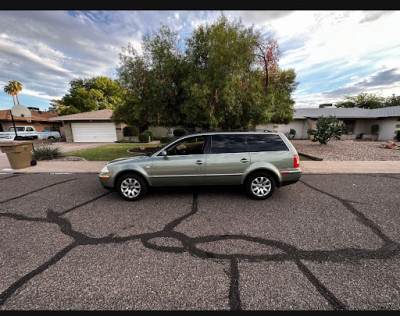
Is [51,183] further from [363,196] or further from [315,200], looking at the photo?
[363,196]

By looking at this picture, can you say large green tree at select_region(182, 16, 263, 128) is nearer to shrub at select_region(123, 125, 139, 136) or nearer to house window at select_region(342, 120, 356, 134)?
shrub at select_region(123, 125, 139, 136)

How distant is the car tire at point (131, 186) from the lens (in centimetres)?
422

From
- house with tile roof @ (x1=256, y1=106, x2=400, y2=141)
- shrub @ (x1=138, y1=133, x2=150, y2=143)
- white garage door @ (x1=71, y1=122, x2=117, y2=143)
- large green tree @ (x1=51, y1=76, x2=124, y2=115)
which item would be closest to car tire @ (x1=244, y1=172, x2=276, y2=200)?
shrub @ (x1=138, y1=133, x2=150, y2=143)

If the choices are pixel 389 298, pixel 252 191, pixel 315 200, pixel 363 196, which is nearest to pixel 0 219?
pixel 252 191

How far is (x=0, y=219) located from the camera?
3453 mm

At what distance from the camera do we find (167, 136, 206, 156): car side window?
4332 millimetres

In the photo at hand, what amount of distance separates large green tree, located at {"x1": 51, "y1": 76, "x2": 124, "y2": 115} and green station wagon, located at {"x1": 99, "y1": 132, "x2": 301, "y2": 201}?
25130 millimetres

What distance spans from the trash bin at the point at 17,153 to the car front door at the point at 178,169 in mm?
7349

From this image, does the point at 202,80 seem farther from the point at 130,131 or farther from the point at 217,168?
the point at 130,131

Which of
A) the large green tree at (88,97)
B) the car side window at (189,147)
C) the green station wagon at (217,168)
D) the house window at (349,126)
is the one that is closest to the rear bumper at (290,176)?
the green station wagon at (217,168)

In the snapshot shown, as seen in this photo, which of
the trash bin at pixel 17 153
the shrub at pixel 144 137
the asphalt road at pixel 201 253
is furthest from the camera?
the shrub at pixel 144 137

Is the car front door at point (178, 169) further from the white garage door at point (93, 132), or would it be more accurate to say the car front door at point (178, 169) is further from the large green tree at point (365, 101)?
the large green tree at point (365, 101)

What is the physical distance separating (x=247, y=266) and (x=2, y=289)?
112 inches

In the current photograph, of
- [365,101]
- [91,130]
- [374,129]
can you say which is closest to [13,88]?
[91,130]
